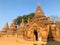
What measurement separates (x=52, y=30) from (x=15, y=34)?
9.95 metres

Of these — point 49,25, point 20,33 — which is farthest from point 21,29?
point 49,25

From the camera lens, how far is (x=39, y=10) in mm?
25188

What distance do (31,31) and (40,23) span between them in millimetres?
2357

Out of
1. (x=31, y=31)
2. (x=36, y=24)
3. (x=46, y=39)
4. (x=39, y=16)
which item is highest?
(x=39, y=16)

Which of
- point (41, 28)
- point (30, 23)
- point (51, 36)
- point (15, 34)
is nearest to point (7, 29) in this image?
point (15, 34)

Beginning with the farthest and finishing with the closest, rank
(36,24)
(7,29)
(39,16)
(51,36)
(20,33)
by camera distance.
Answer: (7,29), (20,33), (39,16), (36,24), (51,36)

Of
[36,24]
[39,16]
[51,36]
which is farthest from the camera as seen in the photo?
[39,16]

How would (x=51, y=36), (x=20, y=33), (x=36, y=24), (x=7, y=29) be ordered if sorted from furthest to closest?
(x=7, y=29) < (x=20, y=33) < (x=36, y=24) < (x=51, y=36)

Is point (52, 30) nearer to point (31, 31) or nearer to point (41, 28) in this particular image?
point (41, 28)

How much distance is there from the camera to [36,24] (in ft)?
71.4

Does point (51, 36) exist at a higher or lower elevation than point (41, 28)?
lower

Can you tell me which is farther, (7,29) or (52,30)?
(7,29)

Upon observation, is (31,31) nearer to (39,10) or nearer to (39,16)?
(39,16)

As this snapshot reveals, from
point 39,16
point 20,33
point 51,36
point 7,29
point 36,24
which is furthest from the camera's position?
point 7,29
